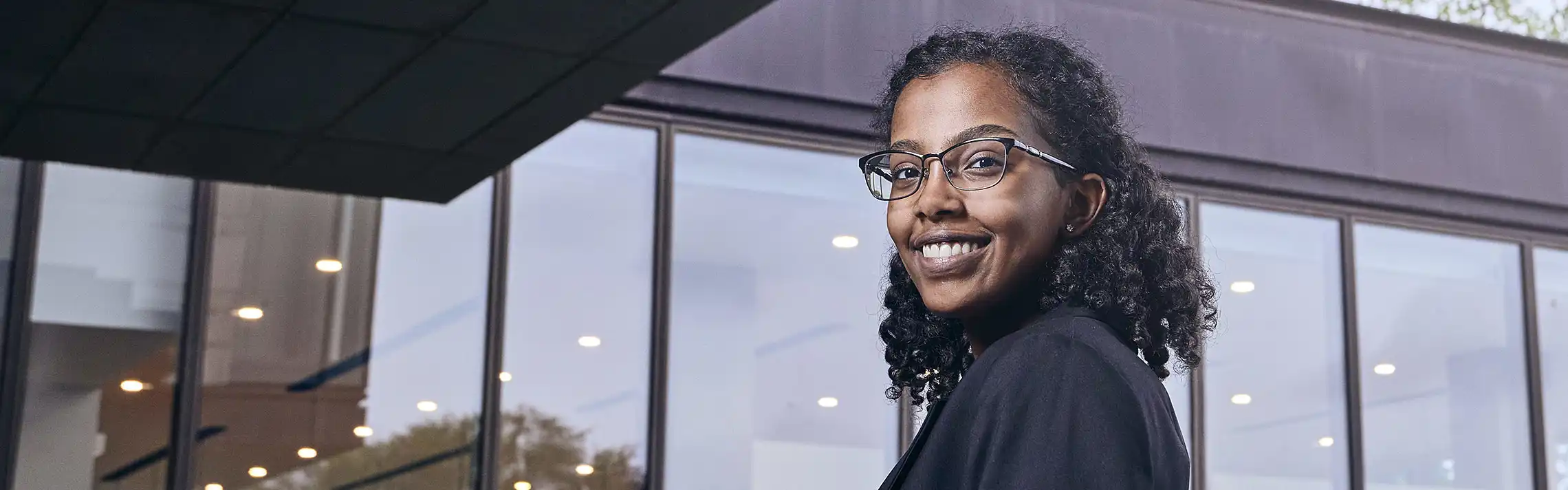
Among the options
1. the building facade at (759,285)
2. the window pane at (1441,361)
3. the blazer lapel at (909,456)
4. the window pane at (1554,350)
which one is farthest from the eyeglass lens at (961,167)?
the window pane at (1554,350)

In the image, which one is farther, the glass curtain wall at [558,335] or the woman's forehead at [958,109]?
the glass curtain wall at [558,335]

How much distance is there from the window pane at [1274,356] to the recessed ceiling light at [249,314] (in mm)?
5781

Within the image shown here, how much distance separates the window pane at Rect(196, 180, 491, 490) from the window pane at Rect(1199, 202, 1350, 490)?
480 centimetres

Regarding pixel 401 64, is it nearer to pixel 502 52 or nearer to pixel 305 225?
pixel 502 52

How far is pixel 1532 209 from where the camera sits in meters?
12.1

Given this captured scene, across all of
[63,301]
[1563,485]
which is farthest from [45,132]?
[1563,485]

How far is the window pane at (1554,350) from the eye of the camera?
12.1 meters

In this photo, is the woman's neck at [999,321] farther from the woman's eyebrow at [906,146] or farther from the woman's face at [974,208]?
the woman's eyebrow at [906,146]

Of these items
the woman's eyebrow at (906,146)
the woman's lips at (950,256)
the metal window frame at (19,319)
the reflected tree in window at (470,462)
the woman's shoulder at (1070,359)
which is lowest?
the woman's shoulder at (1070,359)

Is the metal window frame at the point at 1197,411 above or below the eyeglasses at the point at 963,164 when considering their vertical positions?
above

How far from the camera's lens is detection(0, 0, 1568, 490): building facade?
27.9ft

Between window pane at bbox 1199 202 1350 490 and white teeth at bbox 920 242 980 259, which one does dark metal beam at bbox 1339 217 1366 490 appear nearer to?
window pane at bbox 1199 202 1350 490

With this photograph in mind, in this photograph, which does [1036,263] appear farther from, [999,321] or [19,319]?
[19,319]

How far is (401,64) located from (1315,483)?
7.21 meters
